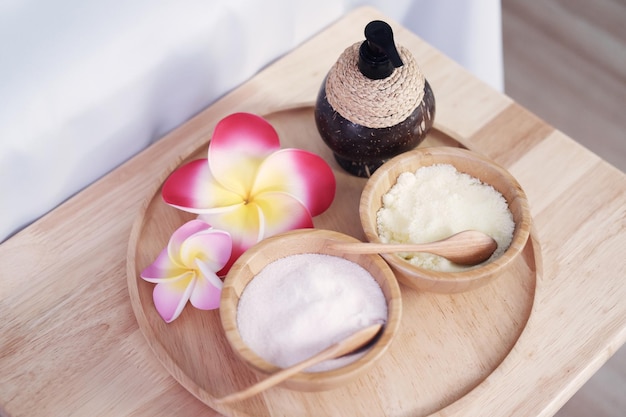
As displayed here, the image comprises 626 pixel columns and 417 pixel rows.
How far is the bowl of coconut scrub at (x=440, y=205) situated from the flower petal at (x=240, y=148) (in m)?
0.13

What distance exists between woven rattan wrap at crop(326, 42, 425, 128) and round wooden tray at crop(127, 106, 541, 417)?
12 cm

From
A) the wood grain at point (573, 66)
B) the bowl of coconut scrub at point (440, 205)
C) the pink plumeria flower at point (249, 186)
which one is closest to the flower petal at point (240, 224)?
the pink plumeria flower at point (249, 186)

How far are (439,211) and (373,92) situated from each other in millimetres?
119

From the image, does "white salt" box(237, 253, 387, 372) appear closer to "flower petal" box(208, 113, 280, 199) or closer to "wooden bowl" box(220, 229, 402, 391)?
"wooden bowl" box(220, 229, 402, 391)

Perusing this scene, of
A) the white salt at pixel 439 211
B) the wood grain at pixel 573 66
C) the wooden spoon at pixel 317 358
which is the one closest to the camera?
the wooden spoon at pixel 317 358

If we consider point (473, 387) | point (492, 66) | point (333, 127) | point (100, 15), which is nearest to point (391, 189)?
point (333, 127)

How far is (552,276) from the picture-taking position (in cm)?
62

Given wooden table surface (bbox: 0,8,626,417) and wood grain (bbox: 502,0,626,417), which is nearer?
wooden table surface (bbox: 0,8,626,417)

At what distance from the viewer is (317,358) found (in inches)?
18.8

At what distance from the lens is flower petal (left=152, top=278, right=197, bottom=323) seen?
1.90ft

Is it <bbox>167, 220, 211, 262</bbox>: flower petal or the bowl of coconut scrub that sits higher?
<bbox>167, 220, 211, 262</bbox>: flower petal

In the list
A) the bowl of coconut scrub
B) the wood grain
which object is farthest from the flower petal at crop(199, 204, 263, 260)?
the wood grain

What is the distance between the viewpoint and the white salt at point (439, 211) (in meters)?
0.57

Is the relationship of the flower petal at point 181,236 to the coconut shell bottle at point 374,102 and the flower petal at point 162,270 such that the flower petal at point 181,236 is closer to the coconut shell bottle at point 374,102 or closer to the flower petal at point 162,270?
the flower petal at point 162,270
